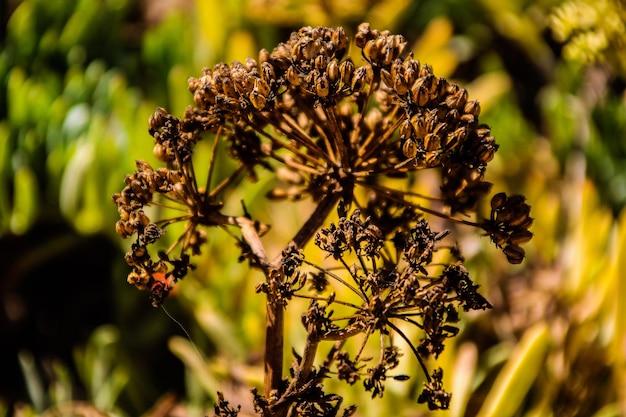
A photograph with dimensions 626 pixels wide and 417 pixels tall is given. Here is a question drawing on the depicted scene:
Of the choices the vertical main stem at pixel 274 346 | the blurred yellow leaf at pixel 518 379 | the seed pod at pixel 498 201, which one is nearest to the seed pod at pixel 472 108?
the seed pod at pixel 498 201

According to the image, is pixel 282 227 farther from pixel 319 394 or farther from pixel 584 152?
pixel 319 394

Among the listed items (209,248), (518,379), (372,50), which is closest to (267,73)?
(372,50)

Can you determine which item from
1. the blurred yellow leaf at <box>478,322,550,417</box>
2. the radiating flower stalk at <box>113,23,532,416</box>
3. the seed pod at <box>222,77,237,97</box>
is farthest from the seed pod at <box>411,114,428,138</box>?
the blurred yellow leaf at <box>478,322,550,417</box>

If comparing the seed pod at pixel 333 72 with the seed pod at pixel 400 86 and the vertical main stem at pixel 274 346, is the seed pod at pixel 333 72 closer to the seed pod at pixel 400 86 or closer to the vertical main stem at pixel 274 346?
the seed pod at pixel 400 86

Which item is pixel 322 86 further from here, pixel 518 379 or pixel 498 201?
pixel 518 379

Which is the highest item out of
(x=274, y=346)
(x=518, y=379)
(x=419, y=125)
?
(x=419, y=125)
